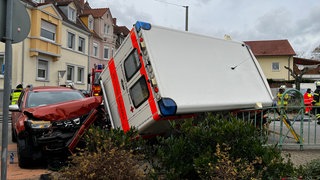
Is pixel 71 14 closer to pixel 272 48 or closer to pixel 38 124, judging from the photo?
pixel 38 124

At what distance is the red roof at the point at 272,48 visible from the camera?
53531 mm

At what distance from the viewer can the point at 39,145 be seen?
647 cm

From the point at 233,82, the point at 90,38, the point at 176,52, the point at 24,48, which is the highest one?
the point at 90,38

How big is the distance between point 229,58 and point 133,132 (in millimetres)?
3267

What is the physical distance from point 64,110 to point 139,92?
1.71 metres

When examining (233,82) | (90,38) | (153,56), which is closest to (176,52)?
(153,56)

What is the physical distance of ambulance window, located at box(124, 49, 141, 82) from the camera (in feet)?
19.9

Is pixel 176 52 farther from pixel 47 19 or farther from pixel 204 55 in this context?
pixel 47 19

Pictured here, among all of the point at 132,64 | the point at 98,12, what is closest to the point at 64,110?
the point at 132,64

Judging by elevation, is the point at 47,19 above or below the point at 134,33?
above

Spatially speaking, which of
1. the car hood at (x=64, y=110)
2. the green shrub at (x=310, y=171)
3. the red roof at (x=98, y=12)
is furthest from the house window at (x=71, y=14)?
the green shrub at (x=310, y=171)

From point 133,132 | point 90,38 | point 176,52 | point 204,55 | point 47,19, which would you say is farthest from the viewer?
point 90,38

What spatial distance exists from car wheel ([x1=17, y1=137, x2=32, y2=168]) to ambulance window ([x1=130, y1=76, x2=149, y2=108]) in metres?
2.20

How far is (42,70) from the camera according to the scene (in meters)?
27.8
